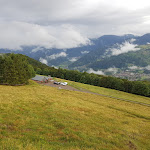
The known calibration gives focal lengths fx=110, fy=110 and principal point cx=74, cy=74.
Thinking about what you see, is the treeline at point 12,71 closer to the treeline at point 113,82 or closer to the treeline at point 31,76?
the treeline at point 31,76

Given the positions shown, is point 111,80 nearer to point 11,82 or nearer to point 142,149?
point 11,82

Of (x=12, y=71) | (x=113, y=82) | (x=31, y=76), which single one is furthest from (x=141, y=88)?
(x=12, y=71)

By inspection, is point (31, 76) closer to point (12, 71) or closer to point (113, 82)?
point (12, 71)

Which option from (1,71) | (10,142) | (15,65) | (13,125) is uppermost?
(15,65)

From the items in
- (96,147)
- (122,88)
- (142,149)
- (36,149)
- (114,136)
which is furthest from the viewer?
(122,88)

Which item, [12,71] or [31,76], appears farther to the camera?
[31,76]

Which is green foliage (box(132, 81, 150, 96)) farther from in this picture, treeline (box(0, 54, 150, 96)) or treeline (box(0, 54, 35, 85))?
treeline (box(0, 54, 35, 85))

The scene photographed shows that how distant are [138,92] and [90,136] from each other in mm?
98362

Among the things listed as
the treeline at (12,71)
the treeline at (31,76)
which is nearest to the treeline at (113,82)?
the treeline at (31,76)

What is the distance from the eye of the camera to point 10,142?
9445 millimetres

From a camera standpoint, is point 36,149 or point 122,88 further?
point 122,88

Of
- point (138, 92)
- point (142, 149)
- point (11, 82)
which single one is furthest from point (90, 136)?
point (138, 92)

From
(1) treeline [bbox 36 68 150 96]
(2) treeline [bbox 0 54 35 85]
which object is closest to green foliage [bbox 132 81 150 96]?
(1) treeline [bbox 36 68 150 96]

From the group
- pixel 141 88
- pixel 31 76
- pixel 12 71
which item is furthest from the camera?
pixel 141 88
